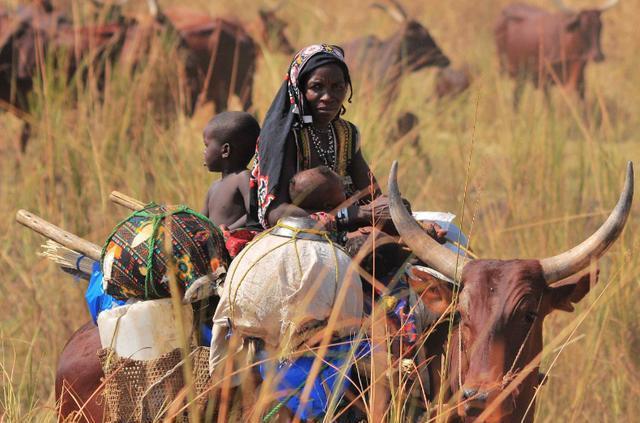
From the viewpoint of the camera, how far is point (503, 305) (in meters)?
3.45

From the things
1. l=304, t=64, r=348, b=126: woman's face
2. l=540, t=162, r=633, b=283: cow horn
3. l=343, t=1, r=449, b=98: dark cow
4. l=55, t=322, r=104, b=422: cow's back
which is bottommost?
l=55, t=322, r=104, b=422: cow's back

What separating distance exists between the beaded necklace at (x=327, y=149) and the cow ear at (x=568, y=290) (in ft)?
3.17

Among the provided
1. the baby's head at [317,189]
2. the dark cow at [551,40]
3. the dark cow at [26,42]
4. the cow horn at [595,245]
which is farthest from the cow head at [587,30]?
the cow horn at [595,245]

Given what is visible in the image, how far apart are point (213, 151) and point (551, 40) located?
10.7 meters

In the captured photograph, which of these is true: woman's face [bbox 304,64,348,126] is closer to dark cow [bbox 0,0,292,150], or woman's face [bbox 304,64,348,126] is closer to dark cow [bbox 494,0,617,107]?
dark cow [bbox 0,0,292,150]

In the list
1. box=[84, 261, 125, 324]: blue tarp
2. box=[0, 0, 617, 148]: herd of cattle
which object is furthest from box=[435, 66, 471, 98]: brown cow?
box=[84, 261, 125, 324]: blue tarp

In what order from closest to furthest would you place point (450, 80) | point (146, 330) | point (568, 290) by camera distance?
point (568, 290)
point (146, 330)
point (450, 80)

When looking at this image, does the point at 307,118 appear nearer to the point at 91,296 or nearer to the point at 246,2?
the point at 91,296

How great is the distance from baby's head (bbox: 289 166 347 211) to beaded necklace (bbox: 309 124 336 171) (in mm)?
285

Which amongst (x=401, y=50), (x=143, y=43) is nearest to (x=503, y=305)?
(x=143, y=43)

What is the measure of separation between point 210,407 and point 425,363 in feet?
2.55

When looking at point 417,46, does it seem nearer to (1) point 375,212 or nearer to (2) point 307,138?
(2) point 307,138

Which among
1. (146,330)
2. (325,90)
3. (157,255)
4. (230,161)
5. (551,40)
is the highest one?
(551,40)

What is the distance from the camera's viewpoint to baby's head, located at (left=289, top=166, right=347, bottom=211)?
148 inches
